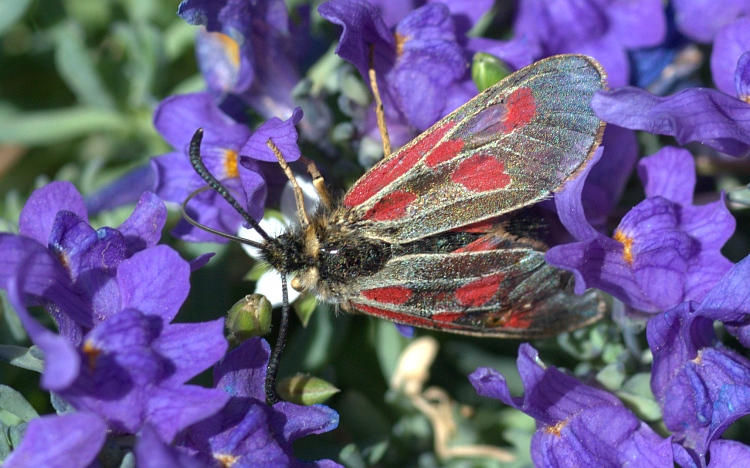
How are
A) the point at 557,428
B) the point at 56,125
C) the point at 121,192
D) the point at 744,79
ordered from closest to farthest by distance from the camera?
the point at 557,428 → the point at 744,79 → the point at 121,192 → the point at 56,125

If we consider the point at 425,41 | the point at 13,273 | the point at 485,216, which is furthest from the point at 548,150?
the point at 13,273

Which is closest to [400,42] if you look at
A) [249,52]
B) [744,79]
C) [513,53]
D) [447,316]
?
[513,53]

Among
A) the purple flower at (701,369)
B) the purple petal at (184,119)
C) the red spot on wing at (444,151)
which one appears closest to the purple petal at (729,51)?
the purple flower at (701,369)

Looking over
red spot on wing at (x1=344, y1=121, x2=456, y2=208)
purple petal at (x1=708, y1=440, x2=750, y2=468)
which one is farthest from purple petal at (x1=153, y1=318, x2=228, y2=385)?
purple petal at (x1=708, y1=440, x2=750, y2=468)

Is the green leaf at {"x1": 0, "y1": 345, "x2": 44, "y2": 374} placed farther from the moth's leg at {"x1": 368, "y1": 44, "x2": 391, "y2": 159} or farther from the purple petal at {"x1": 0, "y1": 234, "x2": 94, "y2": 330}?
the moth's leg at {"x1": 368, "y1": 44, "x2": 391, "y2": 159}

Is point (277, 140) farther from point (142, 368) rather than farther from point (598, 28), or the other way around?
point (598, 28)

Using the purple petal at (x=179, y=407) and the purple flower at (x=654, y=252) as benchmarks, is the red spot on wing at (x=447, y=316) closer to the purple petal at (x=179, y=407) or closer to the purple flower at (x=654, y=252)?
the purple flower at (x=654, y=252)
